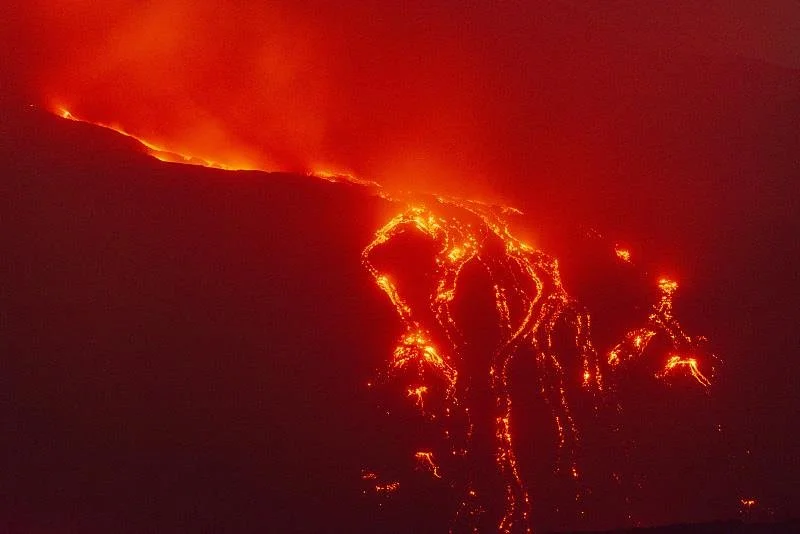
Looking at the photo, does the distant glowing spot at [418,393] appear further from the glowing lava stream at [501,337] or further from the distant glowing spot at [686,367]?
the distant glowing spot at [686,367]

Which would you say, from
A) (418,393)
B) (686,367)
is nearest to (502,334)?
(418,393)

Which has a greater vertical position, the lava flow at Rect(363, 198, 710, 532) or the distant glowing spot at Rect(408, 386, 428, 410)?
the lava flow at Rect(363, 198, 710, 532)

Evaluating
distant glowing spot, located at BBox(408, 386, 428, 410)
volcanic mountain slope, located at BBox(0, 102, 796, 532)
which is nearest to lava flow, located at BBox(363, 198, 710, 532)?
distant glowing spot, located at BBox(408, 386, 428, 410)

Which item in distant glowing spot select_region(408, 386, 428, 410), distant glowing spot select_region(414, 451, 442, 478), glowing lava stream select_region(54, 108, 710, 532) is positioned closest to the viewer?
distant glowing spot select_region(414, 451, 442, 478)

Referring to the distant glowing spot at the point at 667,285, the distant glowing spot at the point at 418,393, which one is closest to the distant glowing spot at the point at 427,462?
the distant glowing spot at the point at 418,393

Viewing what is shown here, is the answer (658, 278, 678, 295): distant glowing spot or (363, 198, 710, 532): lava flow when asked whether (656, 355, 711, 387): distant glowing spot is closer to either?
(363, 198, 710, 532): lava flow

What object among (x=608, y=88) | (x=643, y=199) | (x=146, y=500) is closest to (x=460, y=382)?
(x=146, y=500)

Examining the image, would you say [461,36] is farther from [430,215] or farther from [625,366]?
[625,366]

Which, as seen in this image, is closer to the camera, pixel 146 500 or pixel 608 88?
pixel 146 500
